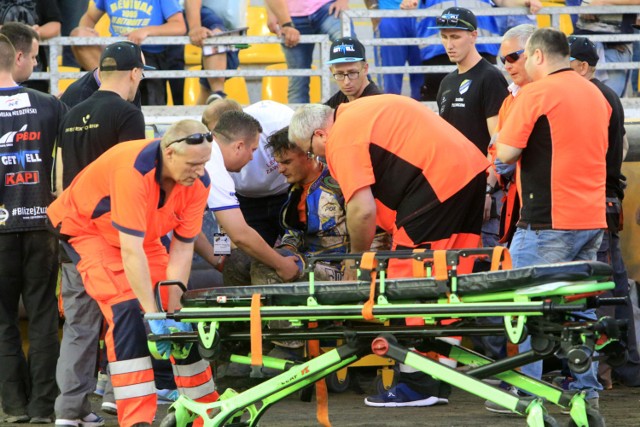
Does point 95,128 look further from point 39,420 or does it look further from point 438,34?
point 438,34

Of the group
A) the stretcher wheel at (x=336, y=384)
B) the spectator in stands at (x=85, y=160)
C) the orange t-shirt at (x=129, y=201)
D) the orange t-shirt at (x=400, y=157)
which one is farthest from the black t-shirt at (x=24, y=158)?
the stretcher wheel at (x=336, y=384)

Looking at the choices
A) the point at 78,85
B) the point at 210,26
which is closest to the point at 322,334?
the point at 78,85

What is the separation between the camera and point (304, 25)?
32.4ft

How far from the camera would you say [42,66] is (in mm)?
9516

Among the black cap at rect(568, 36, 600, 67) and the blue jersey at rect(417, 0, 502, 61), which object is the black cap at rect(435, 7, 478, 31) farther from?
the blue jersey at rect(417, 0, 502, 61)

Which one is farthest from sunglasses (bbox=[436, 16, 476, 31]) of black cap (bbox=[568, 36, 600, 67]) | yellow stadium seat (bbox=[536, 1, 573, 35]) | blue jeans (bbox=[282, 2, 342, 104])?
yellow stadium seat (bbox=[536, 1, 573, 35])

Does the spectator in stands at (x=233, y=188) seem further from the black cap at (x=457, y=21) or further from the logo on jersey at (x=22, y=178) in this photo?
the black cap at (x=457, y=21)

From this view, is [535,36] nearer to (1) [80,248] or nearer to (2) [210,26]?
(1) [80,248]

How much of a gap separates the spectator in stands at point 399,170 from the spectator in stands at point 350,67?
114 centimetres

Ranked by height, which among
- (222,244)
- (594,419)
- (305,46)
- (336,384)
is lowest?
(336,384)

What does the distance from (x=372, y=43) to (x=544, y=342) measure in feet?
15.5

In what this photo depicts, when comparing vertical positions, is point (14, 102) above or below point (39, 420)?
above

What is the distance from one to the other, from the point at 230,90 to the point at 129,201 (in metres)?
6.66

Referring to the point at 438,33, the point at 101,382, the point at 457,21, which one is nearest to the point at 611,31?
the point at 438,33
